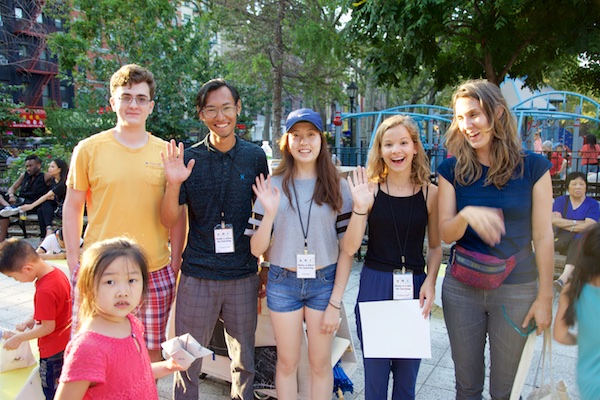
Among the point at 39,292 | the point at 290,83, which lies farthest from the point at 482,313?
the point at 290,83

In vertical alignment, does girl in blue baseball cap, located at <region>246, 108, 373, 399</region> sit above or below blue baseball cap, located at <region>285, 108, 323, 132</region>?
below

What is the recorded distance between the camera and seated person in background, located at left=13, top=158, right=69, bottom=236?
8094 millimetres

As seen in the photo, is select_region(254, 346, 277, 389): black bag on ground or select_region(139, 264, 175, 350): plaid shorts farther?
select_region(254, 346, 277, 389): black bag on ground

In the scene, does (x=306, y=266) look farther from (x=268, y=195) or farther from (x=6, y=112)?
(x=6, y=112)

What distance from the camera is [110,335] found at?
1.75 meters

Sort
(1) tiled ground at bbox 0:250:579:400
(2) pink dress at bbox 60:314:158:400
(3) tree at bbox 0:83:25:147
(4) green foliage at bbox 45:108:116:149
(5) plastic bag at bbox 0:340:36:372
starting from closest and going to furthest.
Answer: (2) pink dress at bbox 60:314:158:400
(5) plastic bag at bbox 0:340:36:372
(1) tiled ground at bbox 0:250:579:400
(4) green foliage at bbox 45:108:116:149
(3) tree at bbox 0:83:25:147

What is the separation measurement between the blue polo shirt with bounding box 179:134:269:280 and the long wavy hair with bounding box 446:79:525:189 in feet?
3.64

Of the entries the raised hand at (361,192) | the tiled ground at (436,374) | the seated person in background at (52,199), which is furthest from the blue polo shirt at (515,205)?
the seated person in background at (52,199)

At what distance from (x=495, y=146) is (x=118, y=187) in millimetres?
1881

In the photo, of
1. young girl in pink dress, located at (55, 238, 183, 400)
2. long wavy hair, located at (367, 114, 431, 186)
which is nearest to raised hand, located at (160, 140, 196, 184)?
young girl in pink dress, located at (55, 238, 183, 400)

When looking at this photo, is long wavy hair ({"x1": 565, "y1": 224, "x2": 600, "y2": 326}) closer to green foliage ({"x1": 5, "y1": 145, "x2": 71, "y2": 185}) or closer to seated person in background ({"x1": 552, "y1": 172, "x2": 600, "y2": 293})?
seated person in background ({"x1": 552, "y1": 172, "x2": 600, "y2": 293})

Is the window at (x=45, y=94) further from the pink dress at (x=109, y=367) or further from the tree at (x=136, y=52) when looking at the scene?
the pink dress at (x=109, y=367)

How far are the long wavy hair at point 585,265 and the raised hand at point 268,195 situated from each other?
1324 mm

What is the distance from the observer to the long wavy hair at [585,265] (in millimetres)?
1696
